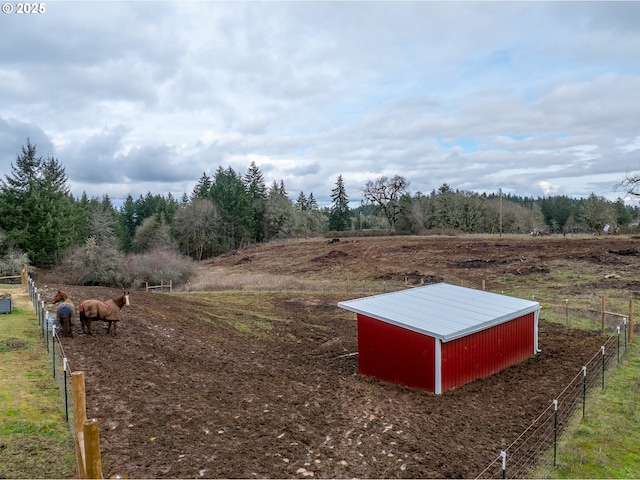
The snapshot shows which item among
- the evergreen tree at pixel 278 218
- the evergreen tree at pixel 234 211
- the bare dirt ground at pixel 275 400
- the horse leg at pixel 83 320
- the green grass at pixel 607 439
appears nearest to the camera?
the bare dirt ground at pixel 275 400

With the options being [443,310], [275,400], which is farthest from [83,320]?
[443,310]

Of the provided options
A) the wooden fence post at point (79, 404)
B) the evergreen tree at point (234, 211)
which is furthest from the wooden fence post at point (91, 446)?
the evergreen tree at point (234, 211)

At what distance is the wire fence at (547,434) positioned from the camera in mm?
8094

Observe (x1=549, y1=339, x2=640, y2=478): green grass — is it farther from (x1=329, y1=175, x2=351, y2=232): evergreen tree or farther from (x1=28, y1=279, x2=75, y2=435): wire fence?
(x1=329, y1=175, x2=351, y2=232): evergreen tree

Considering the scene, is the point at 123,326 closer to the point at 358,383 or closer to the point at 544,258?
the point at 358,383

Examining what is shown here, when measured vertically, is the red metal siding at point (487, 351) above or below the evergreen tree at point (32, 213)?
below

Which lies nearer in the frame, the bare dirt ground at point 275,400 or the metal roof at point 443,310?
the bare dirt ground at point 275,400

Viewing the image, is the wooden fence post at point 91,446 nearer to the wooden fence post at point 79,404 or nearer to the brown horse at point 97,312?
the wooden fence post at point 79,404

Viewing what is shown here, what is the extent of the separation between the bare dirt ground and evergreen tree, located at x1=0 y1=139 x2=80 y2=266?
1454cm

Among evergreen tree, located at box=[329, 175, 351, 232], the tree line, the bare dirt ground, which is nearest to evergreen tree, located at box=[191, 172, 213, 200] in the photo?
the tree line

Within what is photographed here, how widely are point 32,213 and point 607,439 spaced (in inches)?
1465

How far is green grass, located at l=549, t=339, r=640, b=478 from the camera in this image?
8.09 m

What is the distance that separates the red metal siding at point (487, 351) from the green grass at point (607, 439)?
9.50 ft

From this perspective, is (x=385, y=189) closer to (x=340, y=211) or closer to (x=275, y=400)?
(x=340, y=211)
